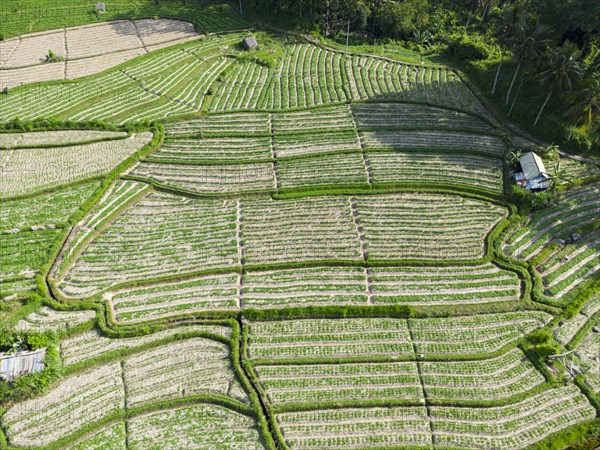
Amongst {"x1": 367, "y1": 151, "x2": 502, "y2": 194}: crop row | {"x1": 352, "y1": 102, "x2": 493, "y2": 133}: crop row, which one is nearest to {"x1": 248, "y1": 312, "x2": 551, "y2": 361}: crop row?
{"x1": 367, "y1": 151, "x2": 502, "y2": 194}: crop row

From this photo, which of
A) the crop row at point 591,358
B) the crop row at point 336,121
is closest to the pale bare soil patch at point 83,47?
the crop row at point 336,121

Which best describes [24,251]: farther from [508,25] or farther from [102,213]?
[508,25]

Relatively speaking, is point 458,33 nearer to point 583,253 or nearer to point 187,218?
point 583,253

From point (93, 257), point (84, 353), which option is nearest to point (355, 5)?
point (93, 257)

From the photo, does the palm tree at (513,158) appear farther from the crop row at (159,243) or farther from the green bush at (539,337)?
the crop row at (159,243)

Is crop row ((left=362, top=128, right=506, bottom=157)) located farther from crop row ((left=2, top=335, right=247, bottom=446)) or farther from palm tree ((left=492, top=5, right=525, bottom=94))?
crop row ((left=2, top=335, right=247, bottom=446))

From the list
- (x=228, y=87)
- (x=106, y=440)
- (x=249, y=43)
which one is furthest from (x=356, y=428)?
(x=249, y=43)
